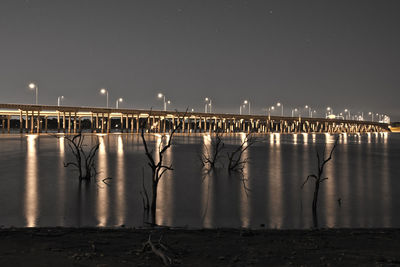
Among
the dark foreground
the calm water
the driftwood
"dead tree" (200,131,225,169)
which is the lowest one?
the calm water

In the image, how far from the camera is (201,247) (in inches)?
318

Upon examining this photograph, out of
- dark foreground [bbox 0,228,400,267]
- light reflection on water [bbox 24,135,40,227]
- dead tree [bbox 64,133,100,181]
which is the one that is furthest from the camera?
dead tree [bbox 64,133,100,181]

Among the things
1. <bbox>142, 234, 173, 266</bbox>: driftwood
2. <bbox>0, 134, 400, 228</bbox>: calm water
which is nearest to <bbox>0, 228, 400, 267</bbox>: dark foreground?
<bbox>142, 234, 173, 266</bbox>: driftwood

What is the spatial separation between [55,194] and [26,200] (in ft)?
4.96

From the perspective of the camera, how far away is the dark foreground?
7.11 meters

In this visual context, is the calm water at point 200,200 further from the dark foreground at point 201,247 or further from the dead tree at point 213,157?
the dark foreground at point 201,247

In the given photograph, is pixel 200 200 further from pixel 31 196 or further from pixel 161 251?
pixel 161 251

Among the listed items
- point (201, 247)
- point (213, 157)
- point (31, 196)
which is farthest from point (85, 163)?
point (213, 157)

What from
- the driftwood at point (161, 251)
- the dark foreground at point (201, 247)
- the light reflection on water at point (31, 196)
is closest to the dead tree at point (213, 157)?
the light reflection on water at point (31, 196)

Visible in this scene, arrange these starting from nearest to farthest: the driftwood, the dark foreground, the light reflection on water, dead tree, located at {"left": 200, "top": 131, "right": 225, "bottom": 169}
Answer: the driftwood
the dark foreground
the light reflection on water
dead tree, located at {"left": 200, "top": 131, "right": 225, "bottom": 169}

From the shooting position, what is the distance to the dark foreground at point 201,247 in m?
7.11

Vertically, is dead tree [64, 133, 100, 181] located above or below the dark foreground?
above

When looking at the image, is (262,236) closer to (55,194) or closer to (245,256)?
(245,256)

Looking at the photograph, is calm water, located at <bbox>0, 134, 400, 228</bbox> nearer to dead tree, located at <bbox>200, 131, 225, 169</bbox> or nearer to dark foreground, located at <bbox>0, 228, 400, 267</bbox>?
dead tree, located at <bbox>200, 131, 225, 169</bbox>
